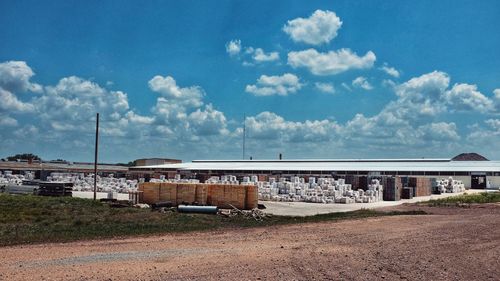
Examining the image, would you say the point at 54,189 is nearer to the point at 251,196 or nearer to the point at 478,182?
the point at 251,196

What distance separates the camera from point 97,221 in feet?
76.4

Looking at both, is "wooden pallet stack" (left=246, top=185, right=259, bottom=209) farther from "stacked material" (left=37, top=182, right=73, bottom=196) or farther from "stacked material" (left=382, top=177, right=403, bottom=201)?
"stacked material" (left=37, top=182, right=73, bottom=196)

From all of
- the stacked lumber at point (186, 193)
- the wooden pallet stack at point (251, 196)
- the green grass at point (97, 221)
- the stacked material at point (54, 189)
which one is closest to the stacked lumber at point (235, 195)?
the wooden pallet stack at point (251, 196)

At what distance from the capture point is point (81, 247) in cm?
1566

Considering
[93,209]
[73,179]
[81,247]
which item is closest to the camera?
[81,247]

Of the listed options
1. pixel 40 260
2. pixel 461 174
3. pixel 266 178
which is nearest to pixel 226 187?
pixel 40 260

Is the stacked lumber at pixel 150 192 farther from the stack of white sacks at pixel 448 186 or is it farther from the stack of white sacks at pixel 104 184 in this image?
the stack of white sacks at pixel 448 186

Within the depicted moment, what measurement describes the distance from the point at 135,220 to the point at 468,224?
15.9 metres

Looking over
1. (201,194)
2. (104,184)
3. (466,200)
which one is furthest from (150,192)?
(466,200)

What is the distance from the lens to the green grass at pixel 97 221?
18703 millimetres

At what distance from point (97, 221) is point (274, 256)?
12120 millimetres

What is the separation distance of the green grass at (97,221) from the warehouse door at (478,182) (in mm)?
39121

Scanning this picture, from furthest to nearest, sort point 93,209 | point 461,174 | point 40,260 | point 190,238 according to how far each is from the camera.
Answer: point 461,174
point 93,209
point 190,238
point 40,260

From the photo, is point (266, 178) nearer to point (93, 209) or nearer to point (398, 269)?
point (93, 209)
